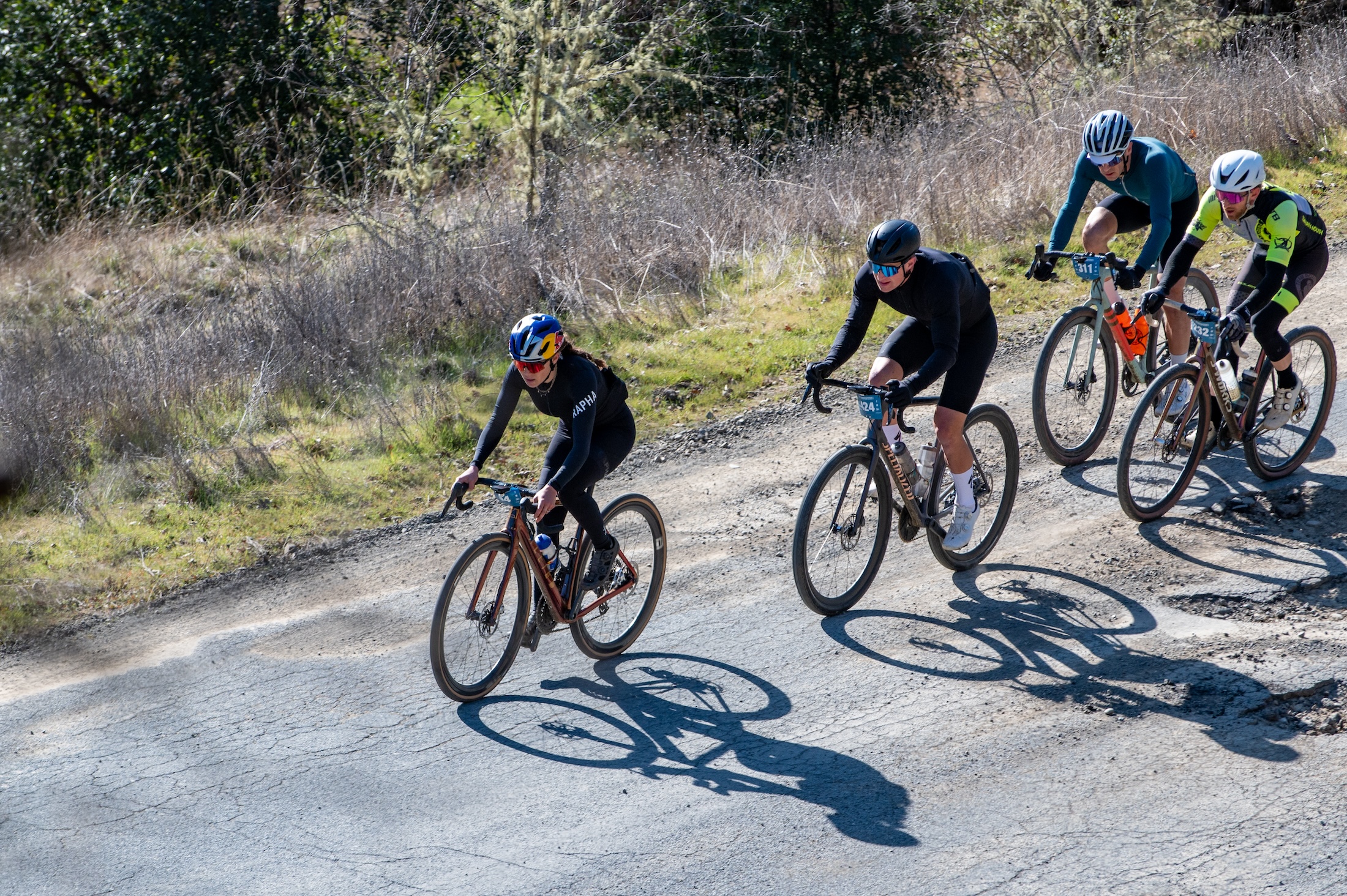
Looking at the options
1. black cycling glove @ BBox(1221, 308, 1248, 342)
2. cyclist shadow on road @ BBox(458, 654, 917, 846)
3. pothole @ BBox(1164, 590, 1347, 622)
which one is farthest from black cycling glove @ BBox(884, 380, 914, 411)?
black cycling glove @ BBox(1221, 308, 1248, 342)

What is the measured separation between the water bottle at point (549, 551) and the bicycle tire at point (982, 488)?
6.97 ft

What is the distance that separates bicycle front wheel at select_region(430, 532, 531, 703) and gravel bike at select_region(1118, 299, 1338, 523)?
11.8 feet

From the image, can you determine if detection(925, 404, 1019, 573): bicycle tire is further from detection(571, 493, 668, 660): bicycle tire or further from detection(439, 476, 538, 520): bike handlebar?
Result: detection(439, 476, 538, 520): bike handlebar

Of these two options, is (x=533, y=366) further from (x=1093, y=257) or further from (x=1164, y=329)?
(x=1164, y=329)

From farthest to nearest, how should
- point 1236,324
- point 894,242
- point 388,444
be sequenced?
1. point 388,444
2. point 1236,324
3. point 894,242

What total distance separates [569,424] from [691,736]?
1690mm

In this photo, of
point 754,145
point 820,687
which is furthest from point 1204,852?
point 754,145

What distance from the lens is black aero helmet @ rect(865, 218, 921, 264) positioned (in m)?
5.70

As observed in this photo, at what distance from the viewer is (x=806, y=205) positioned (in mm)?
13008

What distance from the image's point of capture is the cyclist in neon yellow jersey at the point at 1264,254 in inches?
263

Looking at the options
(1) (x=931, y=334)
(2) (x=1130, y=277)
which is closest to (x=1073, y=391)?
(2) (x=1130, y=277)

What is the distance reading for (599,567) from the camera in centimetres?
599

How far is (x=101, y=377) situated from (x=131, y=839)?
5.74 m

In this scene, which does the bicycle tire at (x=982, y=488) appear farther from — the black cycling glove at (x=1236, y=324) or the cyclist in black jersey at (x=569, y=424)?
the cyclist in black jersey at (x=569, y=424)
